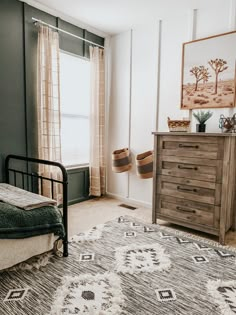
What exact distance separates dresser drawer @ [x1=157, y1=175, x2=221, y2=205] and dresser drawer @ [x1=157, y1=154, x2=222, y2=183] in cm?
5

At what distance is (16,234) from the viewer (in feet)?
5.30

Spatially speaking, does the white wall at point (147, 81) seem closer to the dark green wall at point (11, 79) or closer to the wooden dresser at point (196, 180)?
the wooden dresser at point (196, 180)

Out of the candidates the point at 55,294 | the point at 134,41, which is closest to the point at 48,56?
the point at 134,41

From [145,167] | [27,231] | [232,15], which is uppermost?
[232,15]

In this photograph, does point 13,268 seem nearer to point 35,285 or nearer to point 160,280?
point 35,285

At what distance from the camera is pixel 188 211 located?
2.38 meters

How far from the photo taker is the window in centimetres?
306

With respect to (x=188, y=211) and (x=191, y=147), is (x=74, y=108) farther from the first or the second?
(x=188, y=211)

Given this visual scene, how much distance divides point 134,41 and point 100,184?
210cm

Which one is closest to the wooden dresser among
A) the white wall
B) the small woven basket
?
the small woven basket

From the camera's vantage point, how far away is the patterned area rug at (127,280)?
1.38 meters

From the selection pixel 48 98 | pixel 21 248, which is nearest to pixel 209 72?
pixel 48 98

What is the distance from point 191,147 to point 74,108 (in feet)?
5.57

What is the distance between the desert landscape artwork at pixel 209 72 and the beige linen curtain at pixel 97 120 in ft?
3.95
